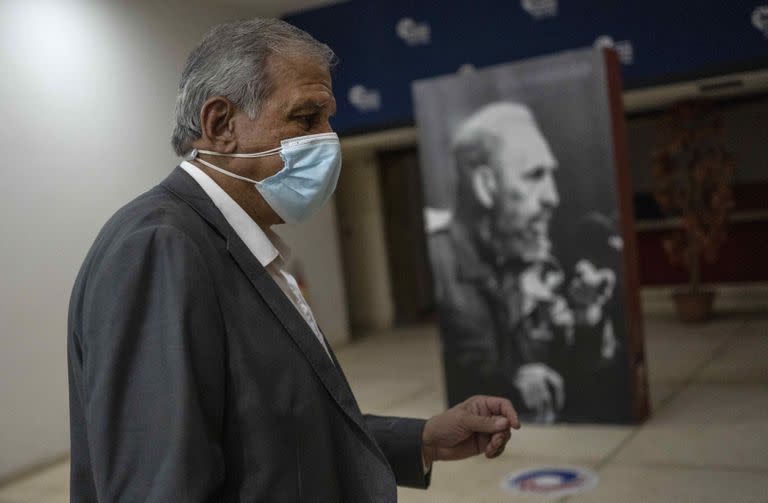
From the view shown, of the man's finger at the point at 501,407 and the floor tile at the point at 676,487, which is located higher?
the man's finger at the point at 501,407

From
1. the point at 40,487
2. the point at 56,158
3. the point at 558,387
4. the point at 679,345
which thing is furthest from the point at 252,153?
the point at 679,345

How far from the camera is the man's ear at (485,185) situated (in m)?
5.05

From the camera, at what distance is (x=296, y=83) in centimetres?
134

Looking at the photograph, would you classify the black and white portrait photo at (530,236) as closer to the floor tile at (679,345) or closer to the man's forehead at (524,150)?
the man's forehead at (524,150)

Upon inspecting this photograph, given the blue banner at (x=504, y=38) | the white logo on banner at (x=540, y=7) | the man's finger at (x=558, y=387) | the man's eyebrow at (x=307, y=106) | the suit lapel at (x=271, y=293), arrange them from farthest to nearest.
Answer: the white logo on banner at (x=540, y=7) → the blue banner at (x=504, y=38) → the man's finger at (x=558, y=387) → the man's eyebrow at (x=307, y=106) → the suit lapel at (x=271, y=293)

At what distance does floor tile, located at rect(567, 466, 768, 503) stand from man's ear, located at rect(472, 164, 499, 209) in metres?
1.82

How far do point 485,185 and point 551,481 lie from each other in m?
1.90

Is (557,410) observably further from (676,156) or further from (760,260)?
(760,260)

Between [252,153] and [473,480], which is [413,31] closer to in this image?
[473,480]

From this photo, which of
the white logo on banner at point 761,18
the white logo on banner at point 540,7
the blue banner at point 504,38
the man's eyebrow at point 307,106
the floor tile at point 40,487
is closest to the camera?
the man's eyebrow at point 307,106

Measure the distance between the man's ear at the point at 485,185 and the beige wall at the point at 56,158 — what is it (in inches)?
109

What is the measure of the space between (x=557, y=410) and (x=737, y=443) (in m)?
1.08

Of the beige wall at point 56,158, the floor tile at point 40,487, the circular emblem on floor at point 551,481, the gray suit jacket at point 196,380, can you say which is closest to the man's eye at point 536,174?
the circular emblem on floor at point 551,481

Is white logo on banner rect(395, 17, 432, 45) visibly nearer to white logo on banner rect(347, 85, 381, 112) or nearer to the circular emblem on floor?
white logo on banner rect(347, 85, 381, 112)
